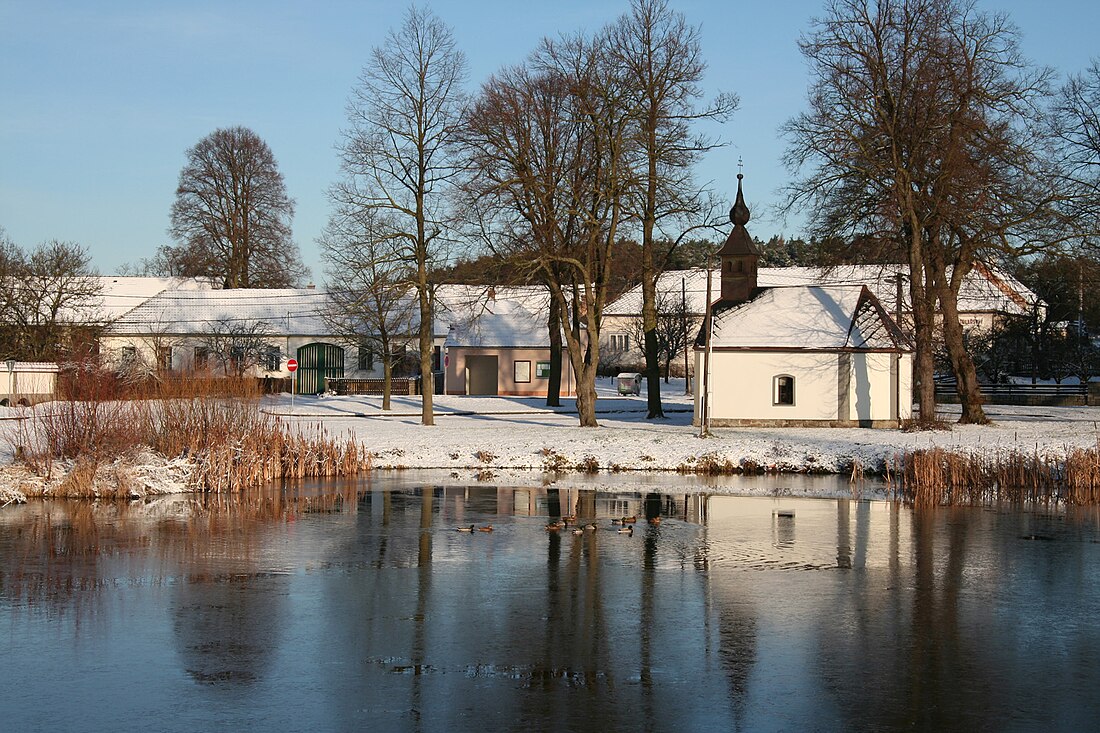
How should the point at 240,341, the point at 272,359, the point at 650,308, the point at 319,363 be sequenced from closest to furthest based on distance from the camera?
the point at 650,308 < the point at 240,341 < the point at 272,359 < the point at 319,363

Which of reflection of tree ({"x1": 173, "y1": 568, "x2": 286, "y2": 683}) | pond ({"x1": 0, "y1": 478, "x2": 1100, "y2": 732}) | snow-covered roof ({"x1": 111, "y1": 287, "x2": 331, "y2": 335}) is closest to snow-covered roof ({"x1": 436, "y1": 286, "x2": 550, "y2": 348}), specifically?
snow-covered roof ({"x1": 111, "y1": 287, "x2": 331, "y2": 335})

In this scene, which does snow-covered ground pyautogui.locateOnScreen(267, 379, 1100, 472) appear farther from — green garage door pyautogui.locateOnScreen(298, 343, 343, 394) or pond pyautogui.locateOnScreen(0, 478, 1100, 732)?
green garage door pyautogui.locateOnScreen(298, 343, 343, 394)

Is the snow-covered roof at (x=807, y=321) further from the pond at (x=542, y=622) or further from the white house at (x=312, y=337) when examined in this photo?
the pond at (x=542, y=622)

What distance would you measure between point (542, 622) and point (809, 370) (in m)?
29.9

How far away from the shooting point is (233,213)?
6931 cm

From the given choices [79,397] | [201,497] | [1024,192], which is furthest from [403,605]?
[1024,192]

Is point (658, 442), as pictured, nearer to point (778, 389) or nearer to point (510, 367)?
point (778, 389)

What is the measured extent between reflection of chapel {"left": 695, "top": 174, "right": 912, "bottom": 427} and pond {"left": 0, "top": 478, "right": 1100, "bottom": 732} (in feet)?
65.2

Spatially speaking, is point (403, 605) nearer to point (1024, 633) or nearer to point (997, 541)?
point (1024, 633)

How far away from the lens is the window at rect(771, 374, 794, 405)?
40406 mm

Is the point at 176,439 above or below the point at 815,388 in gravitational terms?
below

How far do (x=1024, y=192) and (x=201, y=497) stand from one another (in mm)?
26856

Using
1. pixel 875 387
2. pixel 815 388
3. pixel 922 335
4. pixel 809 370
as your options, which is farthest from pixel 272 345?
pixel 922 335

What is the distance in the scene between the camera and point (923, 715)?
884 centimetres
